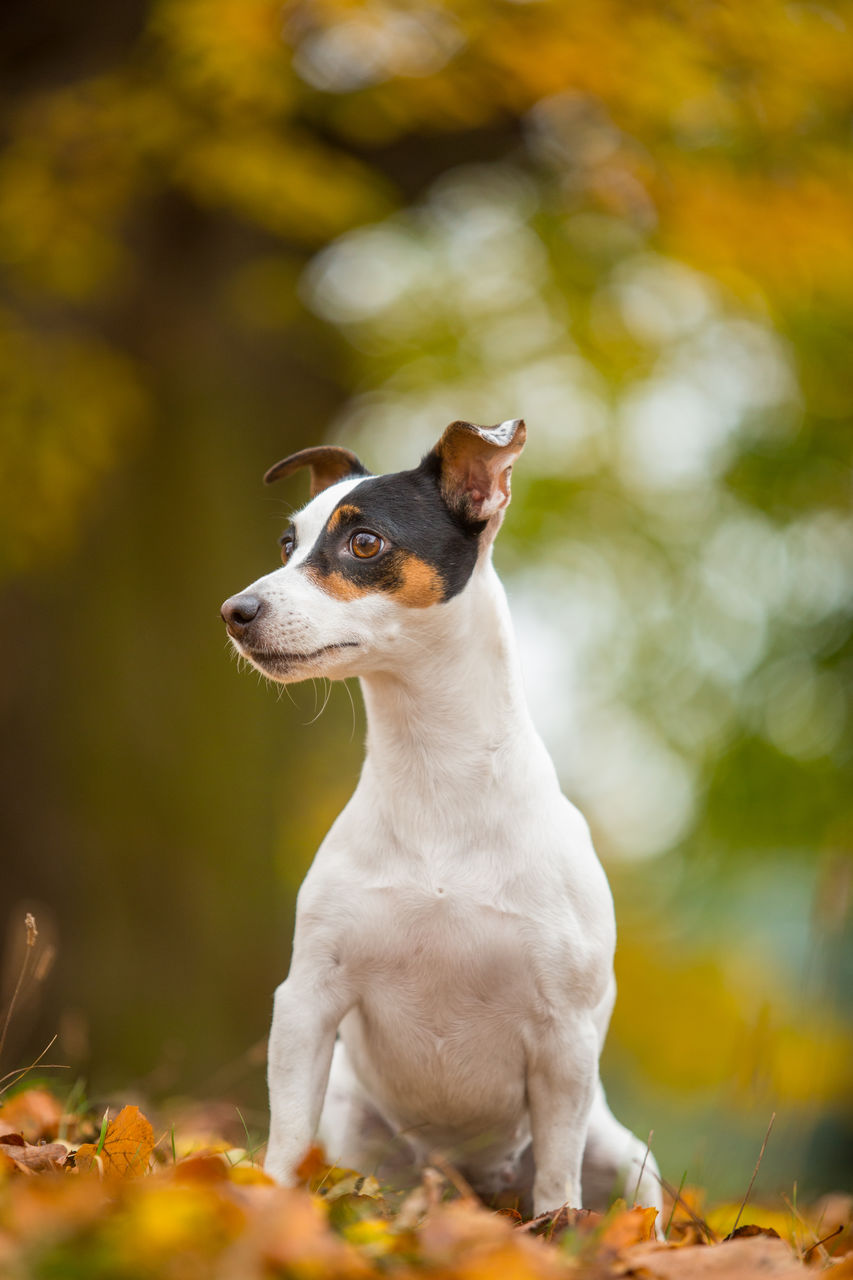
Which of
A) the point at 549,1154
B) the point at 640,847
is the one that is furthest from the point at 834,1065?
the point at 549,1154

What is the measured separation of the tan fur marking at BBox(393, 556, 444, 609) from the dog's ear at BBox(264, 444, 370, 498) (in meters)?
0.61

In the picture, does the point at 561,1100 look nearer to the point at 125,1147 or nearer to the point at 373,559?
the point at 125,1147

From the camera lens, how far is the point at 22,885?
6.52 m

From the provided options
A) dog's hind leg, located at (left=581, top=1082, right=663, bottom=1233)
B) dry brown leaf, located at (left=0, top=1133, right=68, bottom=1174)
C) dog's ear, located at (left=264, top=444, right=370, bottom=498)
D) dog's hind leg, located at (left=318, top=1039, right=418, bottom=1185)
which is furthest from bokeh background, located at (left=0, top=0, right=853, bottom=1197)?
dry brown leaf, located at (left=0, top=1133, right=68, bottom=1174)

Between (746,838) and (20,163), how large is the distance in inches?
287

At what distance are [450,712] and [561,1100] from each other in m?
0.93

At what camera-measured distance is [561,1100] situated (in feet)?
8.96

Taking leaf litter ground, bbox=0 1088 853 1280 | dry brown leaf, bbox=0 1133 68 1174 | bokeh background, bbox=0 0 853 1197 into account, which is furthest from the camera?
bokeh background, bbox=0 0 853 1197

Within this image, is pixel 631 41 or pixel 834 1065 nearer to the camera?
pixel 631 41

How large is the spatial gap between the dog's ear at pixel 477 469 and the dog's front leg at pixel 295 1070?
3.91 feet

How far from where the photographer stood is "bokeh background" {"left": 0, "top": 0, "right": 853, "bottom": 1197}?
586cm

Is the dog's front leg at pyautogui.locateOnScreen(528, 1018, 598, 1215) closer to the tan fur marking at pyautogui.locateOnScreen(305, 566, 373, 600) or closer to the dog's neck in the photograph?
the dog's neck

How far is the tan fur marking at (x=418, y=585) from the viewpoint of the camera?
2.78 metres

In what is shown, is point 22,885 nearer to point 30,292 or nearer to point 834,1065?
point 30,292
